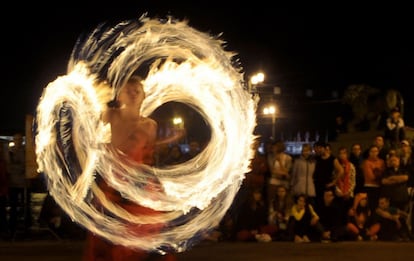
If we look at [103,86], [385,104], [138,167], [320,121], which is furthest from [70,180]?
[320,121]

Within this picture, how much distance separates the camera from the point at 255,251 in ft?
30.8

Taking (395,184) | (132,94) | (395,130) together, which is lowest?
(395,184)

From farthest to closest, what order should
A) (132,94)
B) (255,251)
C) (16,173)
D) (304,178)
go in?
(304,178)
(16,173)
(255,251)
(132,94)

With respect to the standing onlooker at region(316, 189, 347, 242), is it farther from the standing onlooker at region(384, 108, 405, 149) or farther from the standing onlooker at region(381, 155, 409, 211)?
the standing onlooker at region(384, 108, 405, 149)

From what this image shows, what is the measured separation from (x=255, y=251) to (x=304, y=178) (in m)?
1.97

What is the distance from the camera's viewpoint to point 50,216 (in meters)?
10.5

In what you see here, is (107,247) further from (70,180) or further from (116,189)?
(70,180)

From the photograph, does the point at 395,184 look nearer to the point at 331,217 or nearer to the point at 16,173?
the point at 331,217

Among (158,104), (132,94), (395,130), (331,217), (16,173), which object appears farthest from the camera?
(395,130)

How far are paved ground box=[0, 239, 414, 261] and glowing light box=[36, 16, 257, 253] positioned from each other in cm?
95

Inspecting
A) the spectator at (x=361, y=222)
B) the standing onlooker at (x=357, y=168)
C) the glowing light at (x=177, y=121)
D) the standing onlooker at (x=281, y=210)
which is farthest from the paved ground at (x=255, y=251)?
the glowing light at (x=177, y=121)

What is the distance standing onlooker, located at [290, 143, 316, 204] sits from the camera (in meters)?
11.0

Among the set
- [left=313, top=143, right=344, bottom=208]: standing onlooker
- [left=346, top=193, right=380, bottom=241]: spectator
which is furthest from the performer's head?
[left=346, top=193, right=380, bottom=241]: spectator

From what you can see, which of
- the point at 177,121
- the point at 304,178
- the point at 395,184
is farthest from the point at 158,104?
the point at 395,184
